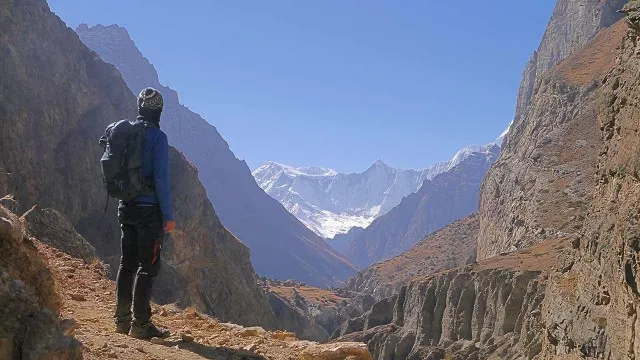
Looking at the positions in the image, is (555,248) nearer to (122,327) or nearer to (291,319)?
(291,319)

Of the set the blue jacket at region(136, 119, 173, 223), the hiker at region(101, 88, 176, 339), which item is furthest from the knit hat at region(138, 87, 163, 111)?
the blue jacket at region(136, 119, 173, 223)

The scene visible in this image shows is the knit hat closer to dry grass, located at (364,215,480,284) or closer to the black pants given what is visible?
the black pants

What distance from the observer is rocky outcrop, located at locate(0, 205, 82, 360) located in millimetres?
3184

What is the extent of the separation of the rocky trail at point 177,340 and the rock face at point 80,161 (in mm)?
27473

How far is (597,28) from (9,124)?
9240cm

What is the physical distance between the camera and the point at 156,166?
548 centimetres

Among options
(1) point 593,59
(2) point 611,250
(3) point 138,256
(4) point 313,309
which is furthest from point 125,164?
(4) point 313,309

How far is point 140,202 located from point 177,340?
1.52 m

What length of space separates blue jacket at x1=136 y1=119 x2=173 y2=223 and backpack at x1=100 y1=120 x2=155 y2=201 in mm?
51

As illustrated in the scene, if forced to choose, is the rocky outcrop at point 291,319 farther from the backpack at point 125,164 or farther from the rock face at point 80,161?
the backpack at point 125,164

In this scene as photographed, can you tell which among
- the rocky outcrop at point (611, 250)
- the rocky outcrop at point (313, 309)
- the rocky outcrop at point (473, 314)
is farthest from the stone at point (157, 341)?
the rocky outcrop at point (313, 309)

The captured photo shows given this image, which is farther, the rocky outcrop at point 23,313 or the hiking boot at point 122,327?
the hiking boot at point 122,327

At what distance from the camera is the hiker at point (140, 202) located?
5457 mm

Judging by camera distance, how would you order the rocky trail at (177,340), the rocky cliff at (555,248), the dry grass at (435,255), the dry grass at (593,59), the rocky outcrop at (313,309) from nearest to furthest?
the rocky trail at (177,340) → the rocky cliff at (555,248) → the rocky outcrop at (313,309) → the dry grass at (593,59) → the dry grass at (435,255)
